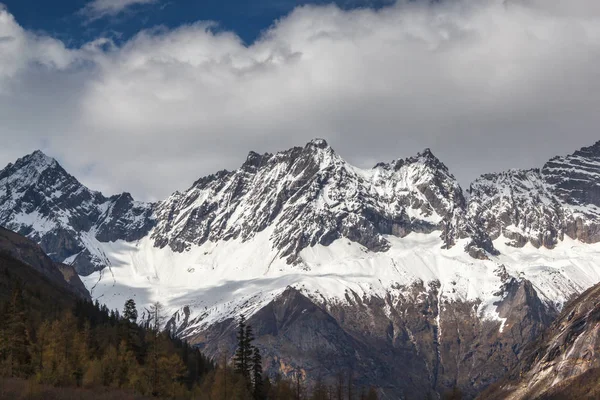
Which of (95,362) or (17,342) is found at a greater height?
(17,342)

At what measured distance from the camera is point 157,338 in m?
156

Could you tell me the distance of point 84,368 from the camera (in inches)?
5610

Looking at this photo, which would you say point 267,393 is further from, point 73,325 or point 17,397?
point 17,397

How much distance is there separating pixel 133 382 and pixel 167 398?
6.08m

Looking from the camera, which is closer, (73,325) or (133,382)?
(133,382)

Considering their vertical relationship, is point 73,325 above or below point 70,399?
above

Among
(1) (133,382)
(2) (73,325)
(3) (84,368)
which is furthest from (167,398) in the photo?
(2) (73,325)

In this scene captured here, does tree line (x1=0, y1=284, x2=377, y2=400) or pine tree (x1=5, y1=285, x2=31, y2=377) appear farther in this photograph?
tree line (x1=0, y1=284, x2=377, y2=400)

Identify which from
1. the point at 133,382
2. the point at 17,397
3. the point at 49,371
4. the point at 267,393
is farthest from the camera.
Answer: the point at 267,393

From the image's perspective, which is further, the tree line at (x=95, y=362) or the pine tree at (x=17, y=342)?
the tree line at (x=95, y=362)

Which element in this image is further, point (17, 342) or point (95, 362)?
point (17, 342)

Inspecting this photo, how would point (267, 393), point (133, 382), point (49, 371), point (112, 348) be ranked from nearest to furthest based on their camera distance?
point (49, 371) → point (133, 382) → point (112, 348) → point (267, 393)

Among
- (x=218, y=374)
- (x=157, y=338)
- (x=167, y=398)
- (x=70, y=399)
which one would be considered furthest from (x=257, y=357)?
(x=70, y=399)

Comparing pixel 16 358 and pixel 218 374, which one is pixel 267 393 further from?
pixel 16 358
